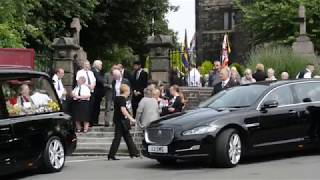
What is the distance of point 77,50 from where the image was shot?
70.9 feet

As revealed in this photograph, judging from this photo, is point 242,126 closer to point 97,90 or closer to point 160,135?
point 160,135

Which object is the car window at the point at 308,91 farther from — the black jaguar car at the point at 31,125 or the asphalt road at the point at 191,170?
the black jaguar car at the point at 31,125

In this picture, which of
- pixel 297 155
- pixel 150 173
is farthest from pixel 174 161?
pixel 297 155

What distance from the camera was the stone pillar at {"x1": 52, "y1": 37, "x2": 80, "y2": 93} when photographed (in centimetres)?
2106

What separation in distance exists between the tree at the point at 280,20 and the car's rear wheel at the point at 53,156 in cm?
2524

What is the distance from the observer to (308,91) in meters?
14.1

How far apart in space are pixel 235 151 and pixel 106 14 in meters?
25.3

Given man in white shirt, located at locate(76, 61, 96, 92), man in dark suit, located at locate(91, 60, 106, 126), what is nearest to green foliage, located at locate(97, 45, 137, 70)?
man in dark suit, located at locate(91, 60, 106, 126)

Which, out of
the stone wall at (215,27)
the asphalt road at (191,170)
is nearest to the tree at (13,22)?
the asphalt road at (191,170)

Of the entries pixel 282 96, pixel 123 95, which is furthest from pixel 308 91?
pixel 123 95

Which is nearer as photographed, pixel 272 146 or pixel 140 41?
pixel 272 146

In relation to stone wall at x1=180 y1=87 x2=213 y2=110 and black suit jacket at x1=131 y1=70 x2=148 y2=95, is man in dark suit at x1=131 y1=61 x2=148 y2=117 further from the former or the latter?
stone wall at x1=180 y1=87 x2=213 y2=110

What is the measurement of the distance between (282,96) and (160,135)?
8.88ft

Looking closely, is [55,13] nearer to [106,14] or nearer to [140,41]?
[106,14]
